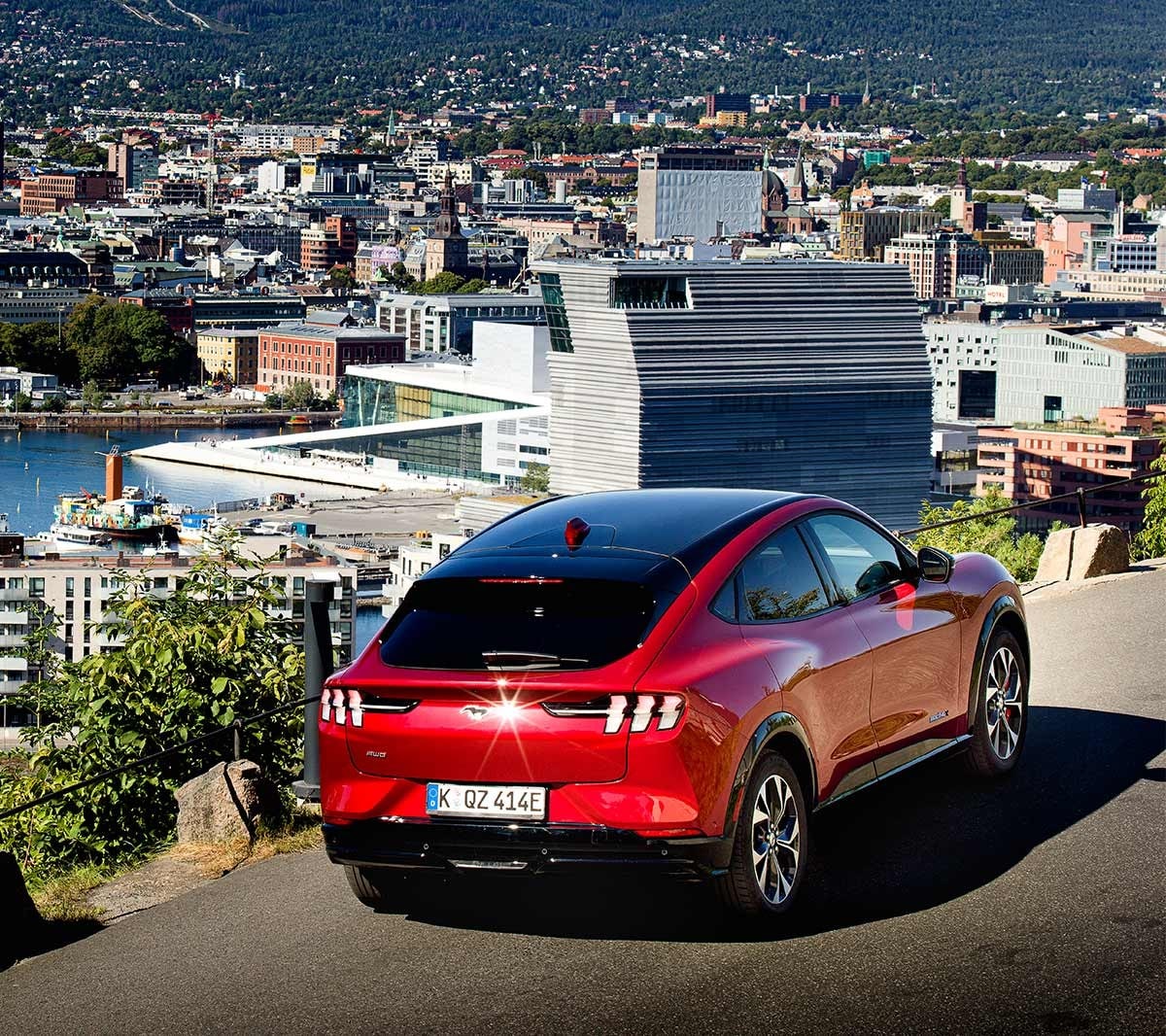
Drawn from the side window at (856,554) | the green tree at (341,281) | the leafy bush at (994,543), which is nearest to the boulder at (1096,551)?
the leafy bush at (994,543)

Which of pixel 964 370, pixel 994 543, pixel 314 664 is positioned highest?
pixel 314 664

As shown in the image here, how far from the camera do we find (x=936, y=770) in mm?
4637

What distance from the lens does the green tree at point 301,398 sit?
8044 cm

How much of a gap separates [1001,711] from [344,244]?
12016 cm

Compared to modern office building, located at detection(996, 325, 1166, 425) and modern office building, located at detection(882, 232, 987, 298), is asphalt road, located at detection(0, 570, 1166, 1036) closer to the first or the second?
modern office building, located at detection(996, 325, 1166, 425)

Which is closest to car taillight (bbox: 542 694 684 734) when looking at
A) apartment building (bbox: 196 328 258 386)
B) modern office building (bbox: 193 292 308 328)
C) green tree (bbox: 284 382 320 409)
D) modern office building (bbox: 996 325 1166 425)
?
modern office building (bbox: 996 325 1166 425)

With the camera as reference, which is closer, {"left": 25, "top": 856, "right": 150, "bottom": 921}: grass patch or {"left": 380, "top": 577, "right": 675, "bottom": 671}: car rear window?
{"left": 380, "top": 577, "right": 675, "bottom": 671}: car rear window

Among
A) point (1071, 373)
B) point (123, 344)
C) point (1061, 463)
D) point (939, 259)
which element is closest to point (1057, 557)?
point (1061, 463)

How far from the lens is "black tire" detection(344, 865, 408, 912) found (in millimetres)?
3773

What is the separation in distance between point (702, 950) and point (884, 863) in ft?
1.81

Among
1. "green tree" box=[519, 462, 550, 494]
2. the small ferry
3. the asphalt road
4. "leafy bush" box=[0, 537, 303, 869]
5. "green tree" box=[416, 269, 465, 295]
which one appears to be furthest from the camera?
"green tree" box=[416, 269, 465, 295]

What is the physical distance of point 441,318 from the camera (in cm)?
8750

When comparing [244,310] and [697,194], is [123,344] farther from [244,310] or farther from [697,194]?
[697,194]

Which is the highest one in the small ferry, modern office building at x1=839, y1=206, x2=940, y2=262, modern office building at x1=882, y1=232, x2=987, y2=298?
modern office building at x1=839, y1=206, x2=940, y2=262
